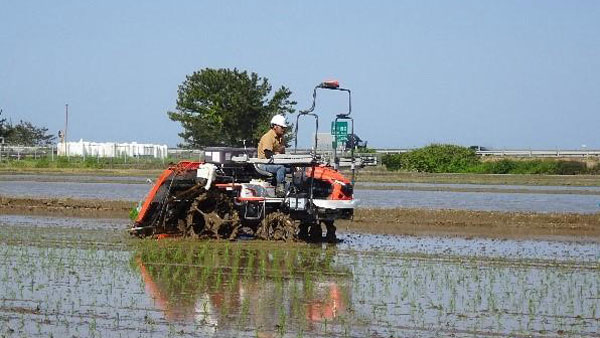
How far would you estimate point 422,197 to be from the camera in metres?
36.1

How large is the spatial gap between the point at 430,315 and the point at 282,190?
7.51 m

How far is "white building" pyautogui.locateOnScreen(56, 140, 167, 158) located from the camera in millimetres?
76375

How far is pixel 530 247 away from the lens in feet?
64.9

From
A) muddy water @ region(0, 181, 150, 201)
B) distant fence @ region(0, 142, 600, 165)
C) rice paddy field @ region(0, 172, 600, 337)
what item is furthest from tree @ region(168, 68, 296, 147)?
rice paddy field @ region(0, 172, 600, 337)

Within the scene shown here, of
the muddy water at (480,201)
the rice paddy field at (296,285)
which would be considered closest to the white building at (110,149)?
the muddy water at (480,201)

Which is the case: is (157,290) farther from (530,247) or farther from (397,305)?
(530,247)

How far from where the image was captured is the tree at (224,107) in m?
66.6

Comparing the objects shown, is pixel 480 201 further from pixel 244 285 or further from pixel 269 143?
pixel 244 285

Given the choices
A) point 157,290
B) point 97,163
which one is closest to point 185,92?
point 97,163

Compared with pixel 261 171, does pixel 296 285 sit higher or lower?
lower

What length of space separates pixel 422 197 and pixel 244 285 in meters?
23.0

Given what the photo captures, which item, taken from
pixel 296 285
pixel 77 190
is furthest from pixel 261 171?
pixel 77 190

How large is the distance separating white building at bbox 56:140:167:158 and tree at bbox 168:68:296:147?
5811 millimetres

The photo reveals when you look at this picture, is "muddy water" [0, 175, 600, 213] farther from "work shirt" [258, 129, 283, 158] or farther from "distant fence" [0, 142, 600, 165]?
"distant fence" [0, 142, 600, 165]
